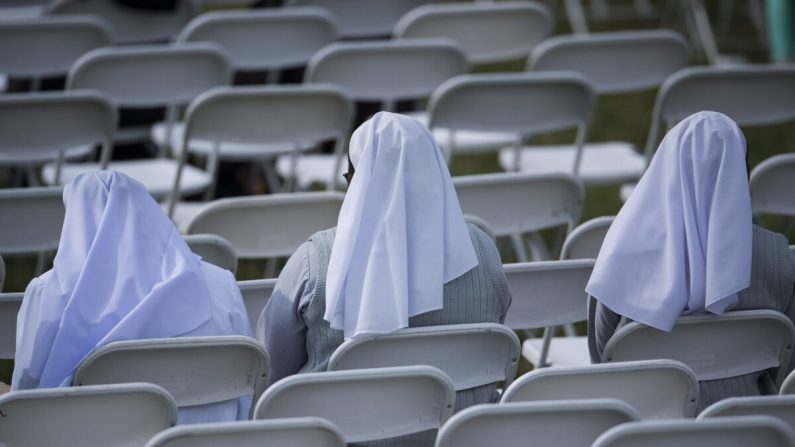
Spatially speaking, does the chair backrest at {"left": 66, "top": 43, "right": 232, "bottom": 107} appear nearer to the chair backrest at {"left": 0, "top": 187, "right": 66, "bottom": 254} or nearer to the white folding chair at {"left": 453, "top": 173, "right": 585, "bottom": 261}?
the chair backrest at {"left": 0, "top": 187, "right": 66, "bottom": 254}

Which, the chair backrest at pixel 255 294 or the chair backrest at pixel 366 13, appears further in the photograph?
the chair backrest at pixel 366 13

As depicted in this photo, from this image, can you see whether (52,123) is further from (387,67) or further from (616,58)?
(616,58)

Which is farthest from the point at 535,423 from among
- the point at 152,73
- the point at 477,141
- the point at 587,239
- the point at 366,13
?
the point at 366,13

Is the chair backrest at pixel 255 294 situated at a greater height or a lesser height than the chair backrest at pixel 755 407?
lesser

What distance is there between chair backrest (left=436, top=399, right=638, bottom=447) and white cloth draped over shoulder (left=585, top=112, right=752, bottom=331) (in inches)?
23.8

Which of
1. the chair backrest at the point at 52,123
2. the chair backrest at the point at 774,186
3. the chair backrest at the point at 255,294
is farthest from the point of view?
the chair backrest at the point at 52,123

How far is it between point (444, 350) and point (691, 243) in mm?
713

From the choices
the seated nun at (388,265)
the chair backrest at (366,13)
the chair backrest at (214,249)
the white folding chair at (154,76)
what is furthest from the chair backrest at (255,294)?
the chair backrest at (366,13)

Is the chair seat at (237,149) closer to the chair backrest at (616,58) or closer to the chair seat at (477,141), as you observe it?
the chair seat at (477,141)

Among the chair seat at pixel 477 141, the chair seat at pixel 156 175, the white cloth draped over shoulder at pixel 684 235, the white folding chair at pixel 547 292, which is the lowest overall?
the chair seat at pixel 156 175

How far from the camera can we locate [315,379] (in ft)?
9.36

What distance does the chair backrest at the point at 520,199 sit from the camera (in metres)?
4.27

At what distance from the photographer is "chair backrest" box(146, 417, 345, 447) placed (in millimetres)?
2562

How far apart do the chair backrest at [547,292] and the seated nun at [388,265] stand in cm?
34
